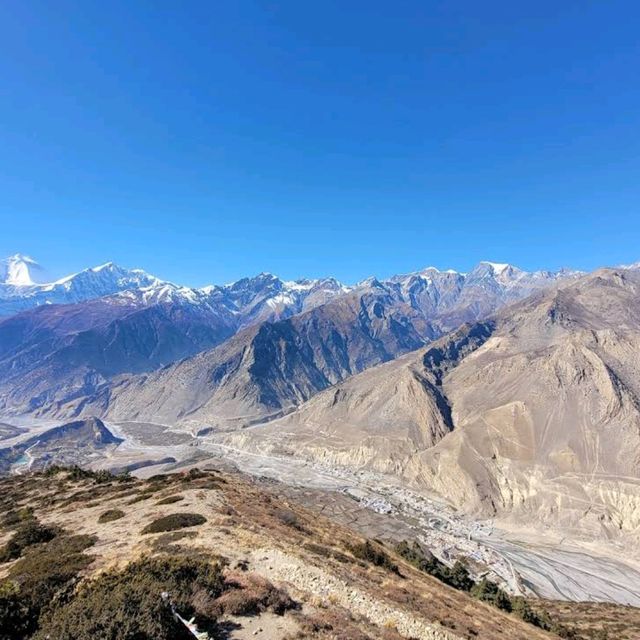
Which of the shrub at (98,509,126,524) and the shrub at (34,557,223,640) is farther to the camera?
the shrub at (98,509,126,524)

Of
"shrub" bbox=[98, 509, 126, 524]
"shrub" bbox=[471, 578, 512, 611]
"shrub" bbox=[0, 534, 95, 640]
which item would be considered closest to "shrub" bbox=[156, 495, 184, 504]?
"shrub" bbox=[98, 509, 126, 524]

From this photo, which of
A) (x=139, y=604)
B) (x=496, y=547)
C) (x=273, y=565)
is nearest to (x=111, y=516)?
(x=273, y=565)

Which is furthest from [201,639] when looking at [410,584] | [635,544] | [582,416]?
[582,416]

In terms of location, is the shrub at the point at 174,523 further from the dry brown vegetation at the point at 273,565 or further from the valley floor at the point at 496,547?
the valley floor at the point at 496,547

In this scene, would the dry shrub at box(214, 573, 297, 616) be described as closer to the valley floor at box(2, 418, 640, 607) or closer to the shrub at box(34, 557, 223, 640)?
the shrub at box(34, 557, 223, 640)

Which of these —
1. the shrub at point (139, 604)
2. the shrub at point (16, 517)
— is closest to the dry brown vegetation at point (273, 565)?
the shrub at point (16, 517)

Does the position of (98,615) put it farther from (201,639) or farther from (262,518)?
(262,518)

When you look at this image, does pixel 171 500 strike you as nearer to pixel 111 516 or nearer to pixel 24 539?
pixel 111 516
